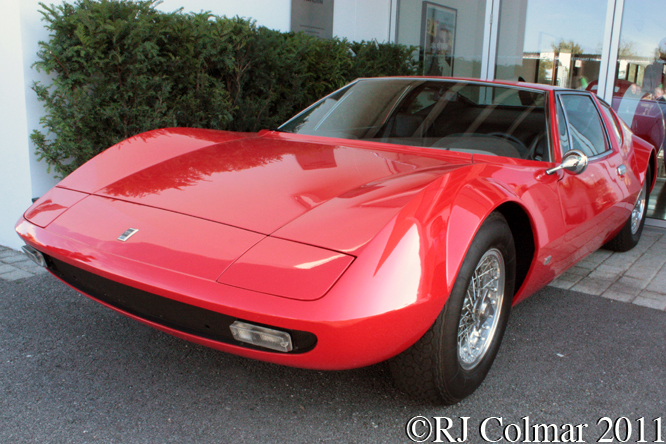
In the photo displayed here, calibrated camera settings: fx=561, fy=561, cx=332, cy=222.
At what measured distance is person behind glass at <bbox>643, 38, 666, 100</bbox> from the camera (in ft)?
17.5

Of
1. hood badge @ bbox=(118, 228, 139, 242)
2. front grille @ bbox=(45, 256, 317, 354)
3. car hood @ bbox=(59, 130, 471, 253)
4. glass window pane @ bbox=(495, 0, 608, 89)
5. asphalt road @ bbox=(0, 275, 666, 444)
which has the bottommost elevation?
asphalt road @ bbox=(0, 275, 666, 444)

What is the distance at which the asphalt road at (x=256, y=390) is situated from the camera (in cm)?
190

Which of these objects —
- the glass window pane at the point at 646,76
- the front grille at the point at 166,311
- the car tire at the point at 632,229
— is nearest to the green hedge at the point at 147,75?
the front grille at the point at 166,311

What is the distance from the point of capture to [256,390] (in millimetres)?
2139

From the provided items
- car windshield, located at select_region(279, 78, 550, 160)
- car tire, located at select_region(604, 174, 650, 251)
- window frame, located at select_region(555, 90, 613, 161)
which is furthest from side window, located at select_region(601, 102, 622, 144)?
car windshield, located at select_region(279, 78, 550, 160)

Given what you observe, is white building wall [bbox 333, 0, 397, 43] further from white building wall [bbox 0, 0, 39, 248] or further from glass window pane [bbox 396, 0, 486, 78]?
white building wall [bbox 0, 0, 39, 248]

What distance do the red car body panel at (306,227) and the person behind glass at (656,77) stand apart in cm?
347

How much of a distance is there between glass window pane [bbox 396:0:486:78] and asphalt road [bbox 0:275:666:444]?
486 cm

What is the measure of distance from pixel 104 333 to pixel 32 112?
1870 millimetres

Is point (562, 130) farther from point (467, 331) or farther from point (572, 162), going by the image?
point (467, 331)

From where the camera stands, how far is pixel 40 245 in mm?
2018

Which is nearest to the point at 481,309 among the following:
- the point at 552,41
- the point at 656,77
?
the point at 656,77

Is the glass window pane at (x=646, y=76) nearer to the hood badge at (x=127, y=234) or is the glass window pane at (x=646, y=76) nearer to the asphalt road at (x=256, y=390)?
the asphalt road at (x=256, y=390)

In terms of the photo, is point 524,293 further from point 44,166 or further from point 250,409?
point 44,166
